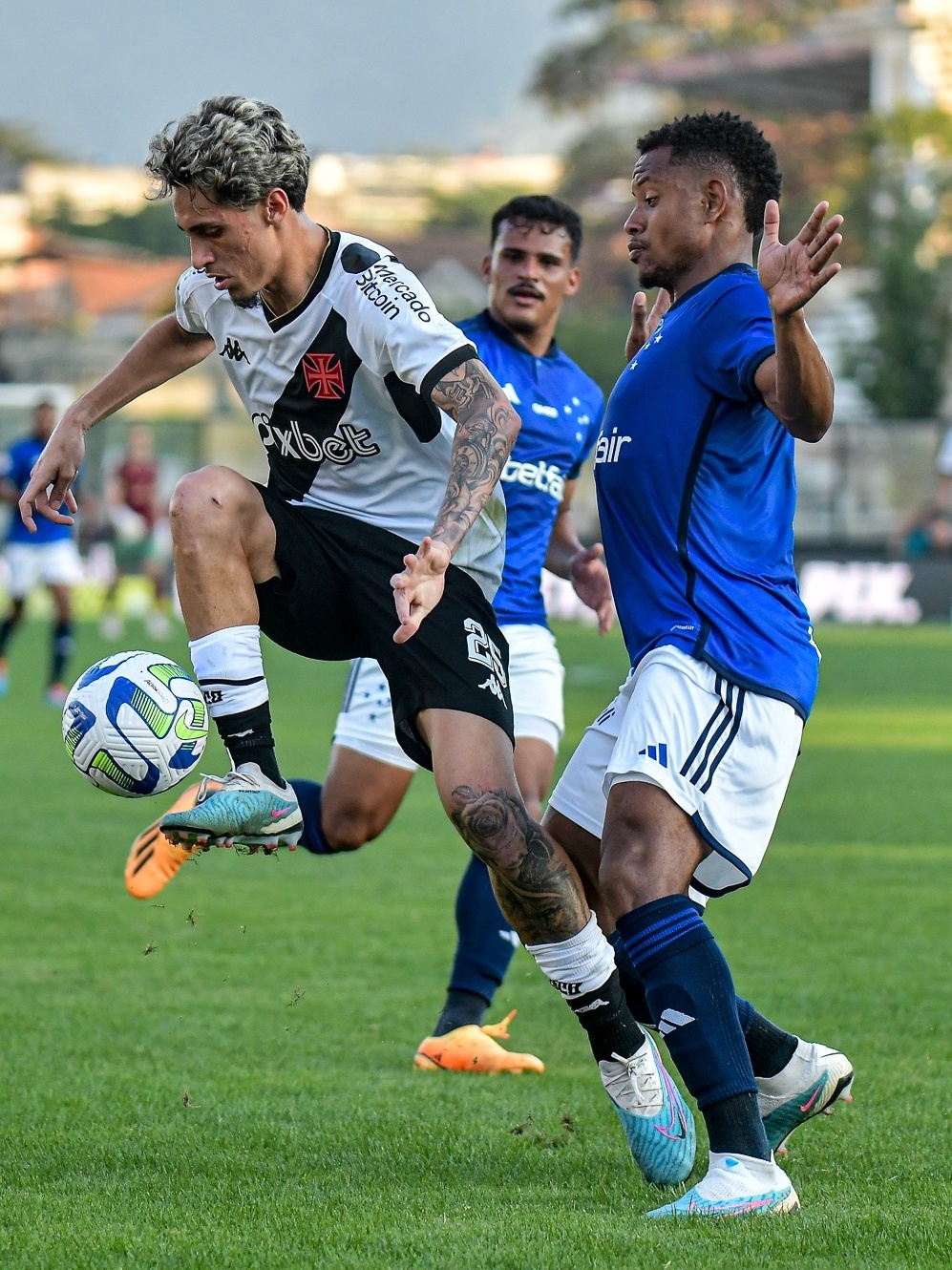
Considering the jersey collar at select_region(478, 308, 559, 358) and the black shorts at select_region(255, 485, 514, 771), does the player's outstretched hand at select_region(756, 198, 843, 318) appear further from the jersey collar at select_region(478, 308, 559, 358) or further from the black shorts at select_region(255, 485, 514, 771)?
the jersey collar at select_region(478, 308, 559, 358)

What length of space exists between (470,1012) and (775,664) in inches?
81.5

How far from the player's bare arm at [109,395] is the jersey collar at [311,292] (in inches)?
18.3

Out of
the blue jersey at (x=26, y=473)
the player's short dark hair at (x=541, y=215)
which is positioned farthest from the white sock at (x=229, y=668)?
the blue jersey at (x=26, y=473)

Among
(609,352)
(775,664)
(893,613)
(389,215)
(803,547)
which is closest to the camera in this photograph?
(775,664)

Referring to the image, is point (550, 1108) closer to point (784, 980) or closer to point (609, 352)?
point (784, 980)

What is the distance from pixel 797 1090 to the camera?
4730mm

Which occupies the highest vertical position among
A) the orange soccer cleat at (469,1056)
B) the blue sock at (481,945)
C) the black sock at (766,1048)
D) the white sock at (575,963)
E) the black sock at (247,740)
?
the black sock at (247,740)

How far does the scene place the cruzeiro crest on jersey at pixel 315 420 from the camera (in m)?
4.82

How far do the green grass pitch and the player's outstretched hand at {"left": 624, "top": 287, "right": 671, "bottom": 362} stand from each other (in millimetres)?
2061

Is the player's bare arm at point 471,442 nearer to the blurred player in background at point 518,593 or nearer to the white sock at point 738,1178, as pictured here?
the white sock at point 738,1178

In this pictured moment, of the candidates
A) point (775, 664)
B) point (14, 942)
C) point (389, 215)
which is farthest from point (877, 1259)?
point (389, 215)

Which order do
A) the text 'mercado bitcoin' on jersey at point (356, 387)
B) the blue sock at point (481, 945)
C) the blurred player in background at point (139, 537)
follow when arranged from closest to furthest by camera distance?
1. the text 'mercado bitcoin' on jersey at point (356, 387)
2. the blue sock at point (481, 945)
3. the blurred player in background at point (139, 537)

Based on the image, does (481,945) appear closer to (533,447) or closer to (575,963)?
(575,963)

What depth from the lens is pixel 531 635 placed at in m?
6.62
